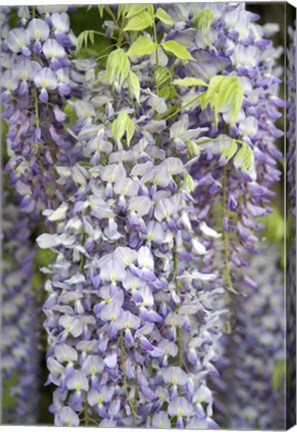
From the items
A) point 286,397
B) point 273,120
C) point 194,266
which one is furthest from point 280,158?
point 286,397

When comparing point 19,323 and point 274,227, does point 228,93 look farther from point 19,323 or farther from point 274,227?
point 19,323

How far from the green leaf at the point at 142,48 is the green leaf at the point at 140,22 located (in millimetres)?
35

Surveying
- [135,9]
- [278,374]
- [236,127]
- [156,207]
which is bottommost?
[278,374]

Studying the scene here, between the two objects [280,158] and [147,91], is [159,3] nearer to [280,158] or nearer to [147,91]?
[147,91]

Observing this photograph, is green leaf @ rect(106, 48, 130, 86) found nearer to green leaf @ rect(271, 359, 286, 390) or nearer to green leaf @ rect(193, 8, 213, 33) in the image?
green leaf @ rect(193, 8, 213, 33)

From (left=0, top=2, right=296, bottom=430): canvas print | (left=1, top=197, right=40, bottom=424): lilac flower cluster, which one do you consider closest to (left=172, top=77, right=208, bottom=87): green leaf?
(left=0, top=2, right=296, bottom=430): canvas print

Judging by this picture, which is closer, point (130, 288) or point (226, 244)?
point (130, 288)

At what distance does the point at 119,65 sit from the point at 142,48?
0.07m

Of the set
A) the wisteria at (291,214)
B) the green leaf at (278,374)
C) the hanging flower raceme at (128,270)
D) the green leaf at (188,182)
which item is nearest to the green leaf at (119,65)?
the hanging flower raceme at (128,270)

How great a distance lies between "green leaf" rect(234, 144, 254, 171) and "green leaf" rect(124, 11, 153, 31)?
377mm

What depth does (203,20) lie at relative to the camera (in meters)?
3.23

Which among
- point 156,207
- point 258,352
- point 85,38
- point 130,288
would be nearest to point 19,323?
point 130,288

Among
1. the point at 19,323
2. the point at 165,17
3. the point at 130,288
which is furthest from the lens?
the point at 19,323

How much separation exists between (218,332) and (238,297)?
0.10 m
